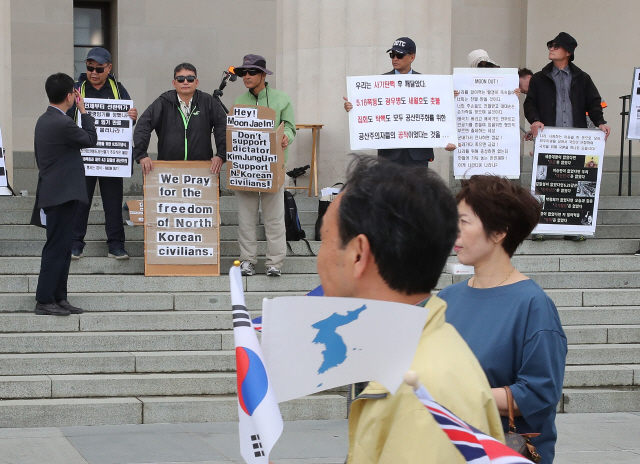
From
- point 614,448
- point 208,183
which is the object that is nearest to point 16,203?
point 208,183

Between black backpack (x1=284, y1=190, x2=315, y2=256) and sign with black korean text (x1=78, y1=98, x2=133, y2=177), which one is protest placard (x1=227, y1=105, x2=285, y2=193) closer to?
black backpack (x1=284, y1=190, x2=315, y2=256)

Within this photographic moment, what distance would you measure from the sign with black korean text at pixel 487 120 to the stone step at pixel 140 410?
395 centimetres

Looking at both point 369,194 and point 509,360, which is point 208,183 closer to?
point 509,360

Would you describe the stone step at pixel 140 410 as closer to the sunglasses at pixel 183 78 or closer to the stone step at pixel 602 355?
the stone step at pixel 602 355

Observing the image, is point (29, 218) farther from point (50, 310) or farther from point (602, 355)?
point (602, 355)

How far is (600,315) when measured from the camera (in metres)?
8.68

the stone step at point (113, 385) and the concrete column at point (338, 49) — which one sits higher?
the concrete column at point (338, 49)

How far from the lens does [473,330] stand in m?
2.95

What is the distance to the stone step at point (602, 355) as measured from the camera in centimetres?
805

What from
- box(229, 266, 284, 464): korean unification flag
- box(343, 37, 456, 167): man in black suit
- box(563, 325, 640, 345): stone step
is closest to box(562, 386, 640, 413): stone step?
box(563, 325, 640, 345): stone step

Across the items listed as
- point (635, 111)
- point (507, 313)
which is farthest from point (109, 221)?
point (507, 313)

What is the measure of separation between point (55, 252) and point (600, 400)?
185 inches

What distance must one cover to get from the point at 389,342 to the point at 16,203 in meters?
9.54

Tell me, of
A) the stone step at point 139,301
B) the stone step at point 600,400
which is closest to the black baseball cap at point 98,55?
the stone step at point 139,301
